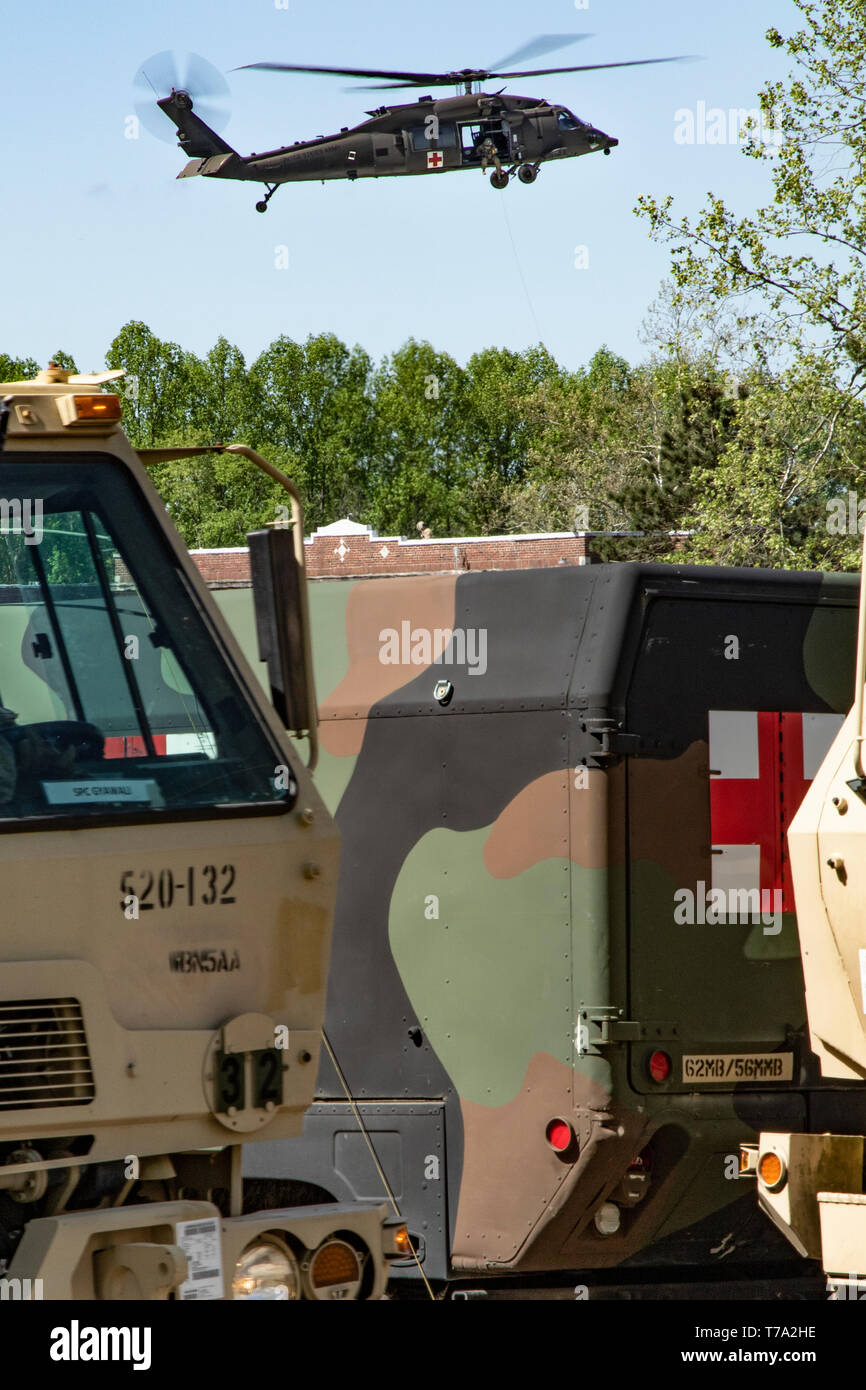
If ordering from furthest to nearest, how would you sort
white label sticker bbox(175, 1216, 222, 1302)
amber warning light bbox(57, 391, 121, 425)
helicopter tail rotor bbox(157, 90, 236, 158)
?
helicopter tail rotor bbox(157, 90, 236, 158), amber warning light bbox(57, 391, 121, 425), white label sticker bbox(175, 1216, 222, 1302)

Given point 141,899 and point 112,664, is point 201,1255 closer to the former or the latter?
point 141,899

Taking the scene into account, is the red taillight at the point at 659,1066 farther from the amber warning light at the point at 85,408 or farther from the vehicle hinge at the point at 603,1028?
the amber warning light at the point at 85,408

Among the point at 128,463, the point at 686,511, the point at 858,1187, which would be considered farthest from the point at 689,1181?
the point at 686,511

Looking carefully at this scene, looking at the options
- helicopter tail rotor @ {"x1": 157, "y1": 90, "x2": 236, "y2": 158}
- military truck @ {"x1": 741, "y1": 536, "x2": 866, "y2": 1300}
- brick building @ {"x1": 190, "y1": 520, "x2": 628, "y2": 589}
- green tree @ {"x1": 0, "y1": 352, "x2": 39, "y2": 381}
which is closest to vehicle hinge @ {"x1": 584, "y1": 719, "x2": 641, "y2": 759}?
military truck @ {"x1": 741, "y1": 536, "x2": 866, "y2": 1300}

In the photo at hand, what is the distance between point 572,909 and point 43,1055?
2.86 m

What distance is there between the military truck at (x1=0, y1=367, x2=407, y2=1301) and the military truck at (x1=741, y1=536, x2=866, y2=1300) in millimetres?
1629

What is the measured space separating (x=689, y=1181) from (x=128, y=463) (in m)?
3.65

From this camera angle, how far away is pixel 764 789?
688 cm

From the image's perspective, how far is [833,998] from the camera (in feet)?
18.7

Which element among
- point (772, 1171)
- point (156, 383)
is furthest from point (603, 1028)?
point (156, 383)

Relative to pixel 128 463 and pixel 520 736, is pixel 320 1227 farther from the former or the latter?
pixel 520 736

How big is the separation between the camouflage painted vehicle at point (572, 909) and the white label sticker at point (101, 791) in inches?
98.6

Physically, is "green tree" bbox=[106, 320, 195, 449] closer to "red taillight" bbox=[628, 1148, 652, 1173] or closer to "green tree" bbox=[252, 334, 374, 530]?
"green tree" bbox=[252, 334, 374, 530]

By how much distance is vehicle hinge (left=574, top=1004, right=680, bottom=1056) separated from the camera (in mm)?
6473
